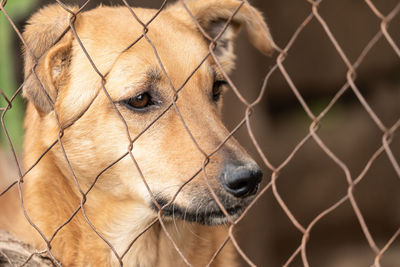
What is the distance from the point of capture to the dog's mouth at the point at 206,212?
2.48m

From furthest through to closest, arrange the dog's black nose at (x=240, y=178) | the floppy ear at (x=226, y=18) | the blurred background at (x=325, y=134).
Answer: the blurred background at (x=325, y=134) < the floppy ear at (x=226, y=18) < the dog's black nose at (x=240, y=178)

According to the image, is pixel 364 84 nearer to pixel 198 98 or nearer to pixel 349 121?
pixel 349 121

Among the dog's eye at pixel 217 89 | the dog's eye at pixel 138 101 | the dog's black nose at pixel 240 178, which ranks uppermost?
the dog's eye at pixel 138 101

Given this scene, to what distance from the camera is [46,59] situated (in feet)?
8.82

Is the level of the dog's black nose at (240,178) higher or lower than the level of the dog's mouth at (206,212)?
higher

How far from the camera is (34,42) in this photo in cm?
277

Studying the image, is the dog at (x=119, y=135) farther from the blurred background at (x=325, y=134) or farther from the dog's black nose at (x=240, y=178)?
the blurred background at (x=325, y=134)

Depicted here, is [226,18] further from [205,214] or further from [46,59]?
[205,214]

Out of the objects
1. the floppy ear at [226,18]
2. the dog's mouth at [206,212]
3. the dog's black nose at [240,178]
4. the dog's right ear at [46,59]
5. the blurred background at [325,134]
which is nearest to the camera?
the dog's black nose at [240,178]

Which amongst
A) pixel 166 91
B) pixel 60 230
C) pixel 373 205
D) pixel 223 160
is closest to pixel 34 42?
pixel 166 91

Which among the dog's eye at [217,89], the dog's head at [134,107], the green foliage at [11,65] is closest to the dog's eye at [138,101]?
the dog's head at [134,107]

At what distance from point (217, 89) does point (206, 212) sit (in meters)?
0.81

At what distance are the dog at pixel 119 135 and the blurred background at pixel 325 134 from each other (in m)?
2.87

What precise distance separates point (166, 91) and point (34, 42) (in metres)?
0.67
